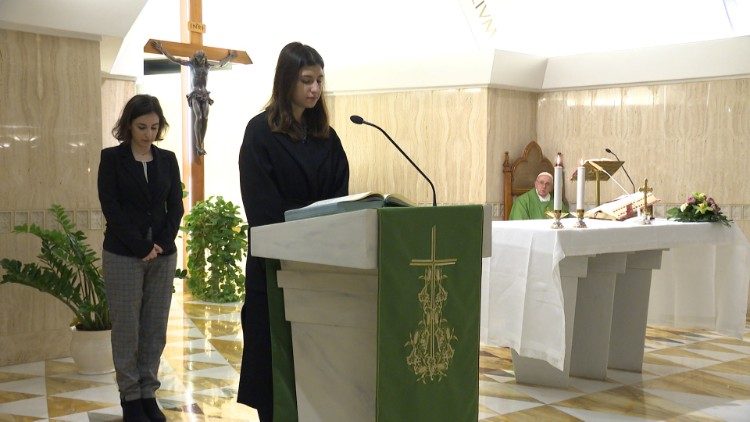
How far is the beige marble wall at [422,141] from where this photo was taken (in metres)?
9.85

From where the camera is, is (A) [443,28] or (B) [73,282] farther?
(A) [443,28]

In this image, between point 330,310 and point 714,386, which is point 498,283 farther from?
point 330,310

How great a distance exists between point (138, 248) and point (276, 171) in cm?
159

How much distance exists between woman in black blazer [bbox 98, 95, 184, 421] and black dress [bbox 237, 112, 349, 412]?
1447 mm

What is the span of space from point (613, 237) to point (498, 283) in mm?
811

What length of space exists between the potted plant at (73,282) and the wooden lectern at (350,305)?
3179mm

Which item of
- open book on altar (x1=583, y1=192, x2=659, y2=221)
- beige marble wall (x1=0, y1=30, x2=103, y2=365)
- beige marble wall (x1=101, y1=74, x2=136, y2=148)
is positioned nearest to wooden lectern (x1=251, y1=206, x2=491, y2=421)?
open book on altar (x1=583, y1=192, x2=659, y2=221)

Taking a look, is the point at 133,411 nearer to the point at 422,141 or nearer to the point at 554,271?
the point at 554,271

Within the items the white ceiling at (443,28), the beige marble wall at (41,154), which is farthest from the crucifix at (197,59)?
the beige marble wall at (41,154)

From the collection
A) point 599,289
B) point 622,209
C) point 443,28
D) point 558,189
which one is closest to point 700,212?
point 622,209

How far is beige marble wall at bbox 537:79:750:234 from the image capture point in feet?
29.5

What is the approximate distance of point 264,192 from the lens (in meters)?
3.38

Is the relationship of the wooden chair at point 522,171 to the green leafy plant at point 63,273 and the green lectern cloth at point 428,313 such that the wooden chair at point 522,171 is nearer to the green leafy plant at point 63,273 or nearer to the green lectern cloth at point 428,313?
the green leafy plant at point 63,273

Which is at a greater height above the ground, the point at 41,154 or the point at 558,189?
the point at 41,154
